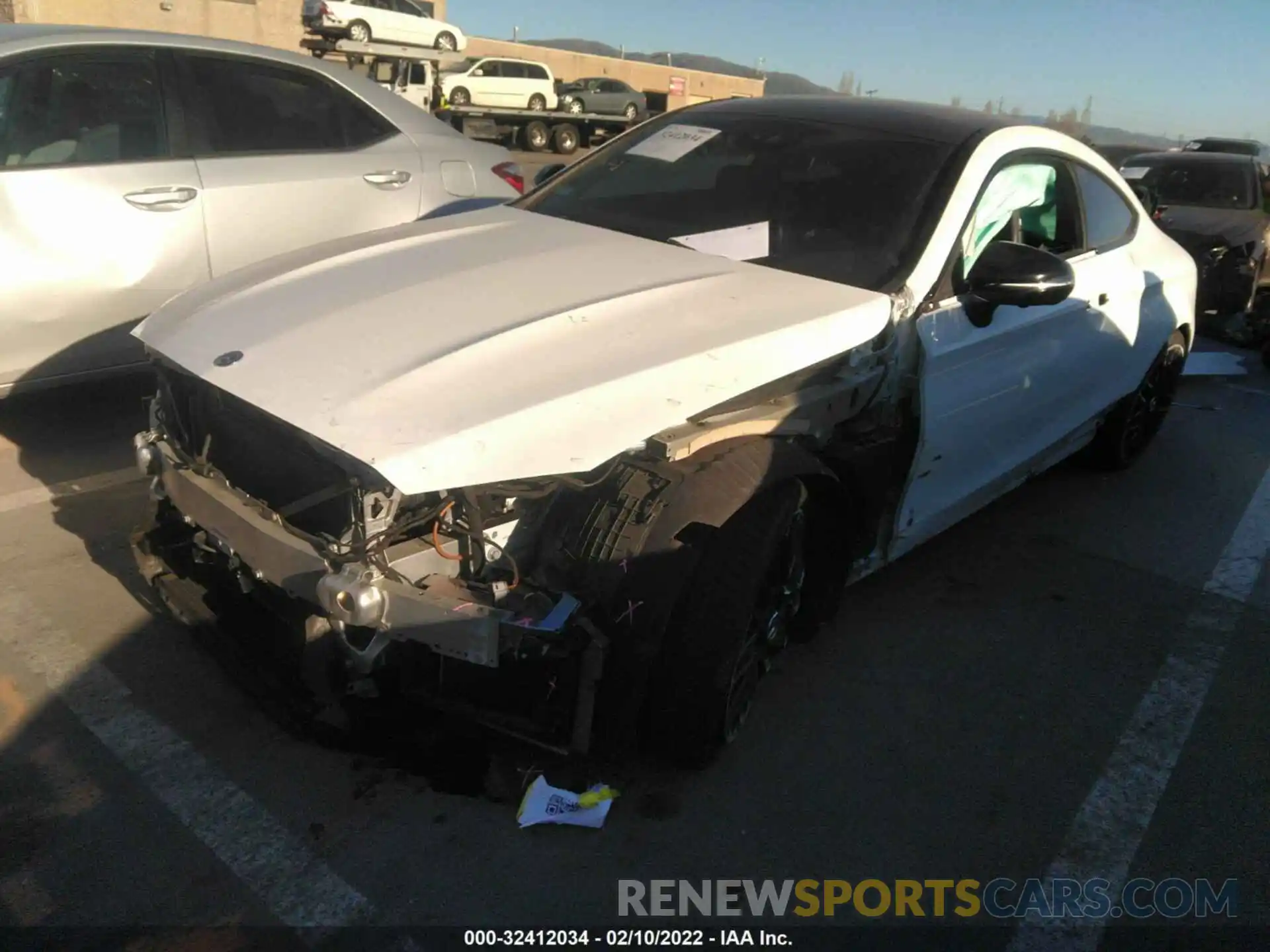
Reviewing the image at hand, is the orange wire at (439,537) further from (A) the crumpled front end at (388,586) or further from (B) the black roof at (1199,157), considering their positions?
(B) the black roof at (1199,157)

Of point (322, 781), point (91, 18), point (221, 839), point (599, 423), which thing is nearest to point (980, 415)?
point (599, 423)

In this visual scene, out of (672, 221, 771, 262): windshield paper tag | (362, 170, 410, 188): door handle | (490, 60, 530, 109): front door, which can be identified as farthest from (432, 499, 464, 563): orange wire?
(490, 60, 530, 109): front door

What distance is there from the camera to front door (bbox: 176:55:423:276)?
459cm

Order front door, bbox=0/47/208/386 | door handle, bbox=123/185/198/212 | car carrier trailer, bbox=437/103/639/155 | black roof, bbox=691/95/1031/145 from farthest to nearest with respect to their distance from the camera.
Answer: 1. car carrier trailer, bbox=437/103/639/155
2. door handle, bbox=123/185/198/212
3. front door, bbox=0/47/208/386
4. black roof, bbox=691/95/1031/145

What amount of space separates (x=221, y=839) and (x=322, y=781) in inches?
11.2

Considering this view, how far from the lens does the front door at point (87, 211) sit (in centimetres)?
400

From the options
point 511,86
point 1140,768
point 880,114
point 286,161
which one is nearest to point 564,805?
point 1140,768

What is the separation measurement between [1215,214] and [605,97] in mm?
22551

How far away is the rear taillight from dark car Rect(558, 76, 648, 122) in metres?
24.3

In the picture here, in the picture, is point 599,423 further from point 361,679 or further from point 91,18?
point 91,18

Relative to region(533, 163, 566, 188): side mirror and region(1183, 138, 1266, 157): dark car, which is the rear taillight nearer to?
region(533, 163, 566, 188): side mirror

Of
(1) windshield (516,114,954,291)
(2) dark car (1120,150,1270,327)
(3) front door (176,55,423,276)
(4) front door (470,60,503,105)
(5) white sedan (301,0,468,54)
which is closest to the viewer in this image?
(1) windshield (516,114,954,291)

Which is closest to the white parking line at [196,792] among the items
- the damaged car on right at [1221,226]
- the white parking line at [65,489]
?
the white parking line at [65,489]
